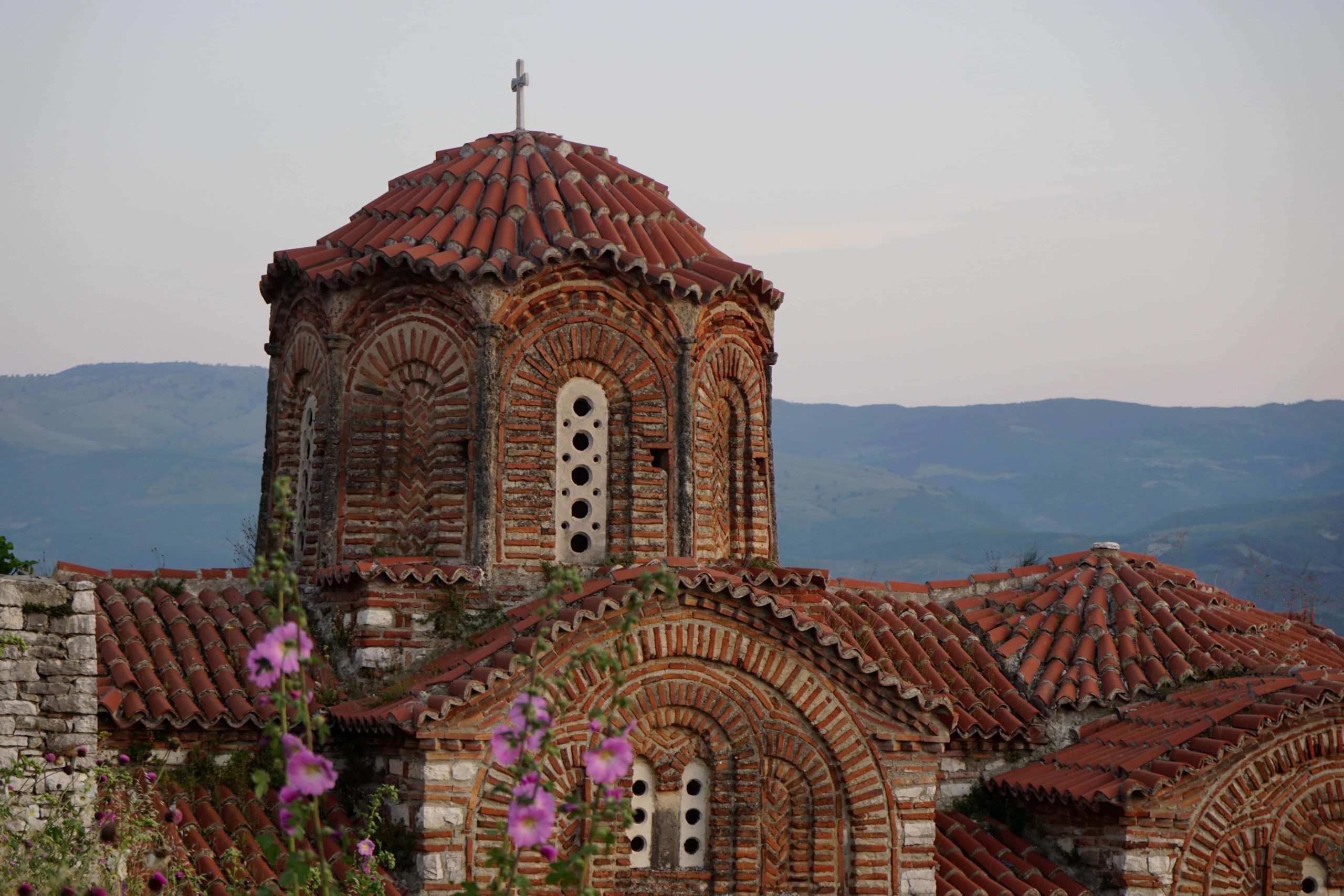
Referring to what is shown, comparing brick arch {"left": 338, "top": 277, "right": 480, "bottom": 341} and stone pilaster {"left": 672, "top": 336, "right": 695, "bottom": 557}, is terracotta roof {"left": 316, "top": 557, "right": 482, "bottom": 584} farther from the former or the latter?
brick arch {"left": 338, "top": 277, "right": 480, "bottom": 341}

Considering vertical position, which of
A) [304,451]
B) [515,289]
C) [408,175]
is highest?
[408,175]

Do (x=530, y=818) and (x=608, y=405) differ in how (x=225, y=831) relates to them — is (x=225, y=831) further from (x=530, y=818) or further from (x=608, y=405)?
(x=530, y=818)

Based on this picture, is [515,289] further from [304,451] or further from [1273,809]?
[1273,809]

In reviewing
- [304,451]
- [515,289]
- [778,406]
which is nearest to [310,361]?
[304,451]

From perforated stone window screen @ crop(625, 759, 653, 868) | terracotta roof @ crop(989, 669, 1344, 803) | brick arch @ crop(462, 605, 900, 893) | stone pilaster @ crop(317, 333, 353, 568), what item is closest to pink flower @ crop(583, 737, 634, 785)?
brick arch @ crop(462, 605, 900, 893)

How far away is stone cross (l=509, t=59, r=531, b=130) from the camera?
13.4 m

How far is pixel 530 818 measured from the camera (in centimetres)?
443

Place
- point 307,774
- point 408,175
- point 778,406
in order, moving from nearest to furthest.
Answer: point 307,774 < point 408,175 < point 778,406

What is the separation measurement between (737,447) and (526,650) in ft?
12.1

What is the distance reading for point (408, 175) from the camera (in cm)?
1312

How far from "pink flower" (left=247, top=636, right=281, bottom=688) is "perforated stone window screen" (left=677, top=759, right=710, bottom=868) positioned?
20.5 feet

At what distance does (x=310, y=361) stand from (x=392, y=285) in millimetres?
1141

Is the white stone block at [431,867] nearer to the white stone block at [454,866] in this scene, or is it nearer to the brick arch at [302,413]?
the white stone block at [454,866]

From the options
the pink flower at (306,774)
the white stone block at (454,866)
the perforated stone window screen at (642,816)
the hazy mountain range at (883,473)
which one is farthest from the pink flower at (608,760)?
the hazy mountain range at (883,473)
